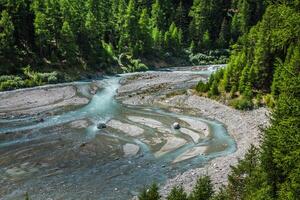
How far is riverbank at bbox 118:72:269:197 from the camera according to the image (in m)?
37.8

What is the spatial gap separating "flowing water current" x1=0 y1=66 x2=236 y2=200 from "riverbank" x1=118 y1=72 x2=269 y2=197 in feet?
5.25

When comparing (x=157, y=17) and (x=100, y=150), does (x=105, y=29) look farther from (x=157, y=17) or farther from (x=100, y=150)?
(x=100, y=150)

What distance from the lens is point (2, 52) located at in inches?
3076

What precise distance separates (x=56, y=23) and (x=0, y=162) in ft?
179

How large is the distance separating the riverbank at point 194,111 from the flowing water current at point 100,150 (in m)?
1.60

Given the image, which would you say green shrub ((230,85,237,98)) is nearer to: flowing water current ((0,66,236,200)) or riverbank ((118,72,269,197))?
riverbank ((118,72,269,197))

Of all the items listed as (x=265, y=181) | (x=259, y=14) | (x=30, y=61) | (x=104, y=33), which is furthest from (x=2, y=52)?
(x=259, y=14)

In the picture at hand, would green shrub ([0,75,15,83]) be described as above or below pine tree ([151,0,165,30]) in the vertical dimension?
below

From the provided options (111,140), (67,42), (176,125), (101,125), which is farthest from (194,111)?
(67,42)

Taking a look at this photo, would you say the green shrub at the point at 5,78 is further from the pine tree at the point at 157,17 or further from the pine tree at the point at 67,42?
the pine tree at the point at 157,17

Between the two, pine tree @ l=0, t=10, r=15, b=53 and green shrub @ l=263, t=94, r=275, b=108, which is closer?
green shrub @ l=263, t=94, r=275, b=108

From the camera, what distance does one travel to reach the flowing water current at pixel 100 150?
3481 centimetres

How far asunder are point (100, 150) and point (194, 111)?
2332 centimetres

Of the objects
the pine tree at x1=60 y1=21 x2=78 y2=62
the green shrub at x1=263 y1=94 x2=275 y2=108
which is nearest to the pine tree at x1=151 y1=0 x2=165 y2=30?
the pine tree at x1=60 y1=21 x2=78 y2=62
